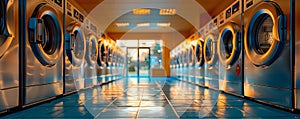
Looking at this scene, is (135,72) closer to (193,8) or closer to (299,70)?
(193,8)

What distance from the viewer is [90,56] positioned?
Result: 5035mm

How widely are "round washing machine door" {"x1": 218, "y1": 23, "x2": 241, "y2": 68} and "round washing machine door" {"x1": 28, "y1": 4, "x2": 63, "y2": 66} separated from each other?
2.31 metres

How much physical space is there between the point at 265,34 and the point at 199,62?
296 centimetres

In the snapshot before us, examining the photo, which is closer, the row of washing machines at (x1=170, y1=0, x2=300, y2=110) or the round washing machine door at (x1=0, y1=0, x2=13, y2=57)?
the round washing machine door at (x1=0, y1=0, x2=13, y2=57)

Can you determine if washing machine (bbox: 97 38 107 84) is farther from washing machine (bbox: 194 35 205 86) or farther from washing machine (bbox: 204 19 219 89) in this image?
washing machine (bbox: 204 19 219 89)

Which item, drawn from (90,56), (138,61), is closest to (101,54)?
(90,56)

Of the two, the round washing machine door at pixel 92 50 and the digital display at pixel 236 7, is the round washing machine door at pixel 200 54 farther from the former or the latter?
the round washing machine door at pixel 92 50

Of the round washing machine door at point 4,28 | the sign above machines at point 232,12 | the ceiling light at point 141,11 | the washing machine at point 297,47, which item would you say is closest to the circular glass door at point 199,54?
the sign above machines at point 232,12

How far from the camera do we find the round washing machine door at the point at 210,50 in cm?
459

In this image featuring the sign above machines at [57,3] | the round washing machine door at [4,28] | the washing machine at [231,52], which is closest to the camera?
the round washing machine door at [4,28]

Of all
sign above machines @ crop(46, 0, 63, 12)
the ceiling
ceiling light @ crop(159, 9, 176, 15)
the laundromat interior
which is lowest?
the laundromat interior

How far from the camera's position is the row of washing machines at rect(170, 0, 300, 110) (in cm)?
227

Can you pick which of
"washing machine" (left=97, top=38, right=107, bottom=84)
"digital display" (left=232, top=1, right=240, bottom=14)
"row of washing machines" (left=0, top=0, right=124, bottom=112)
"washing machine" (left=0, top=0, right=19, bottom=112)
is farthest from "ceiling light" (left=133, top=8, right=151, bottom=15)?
"washing machine" (left=0, top=0, right=19, bottom=112)

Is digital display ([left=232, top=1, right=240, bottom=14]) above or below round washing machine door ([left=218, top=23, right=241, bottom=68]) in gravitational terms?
above
